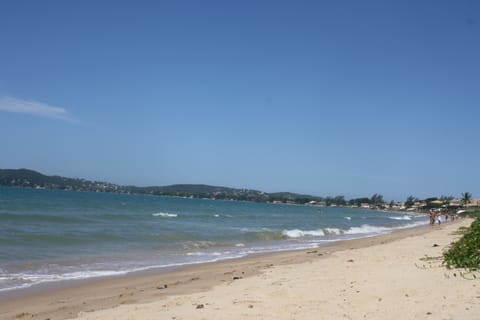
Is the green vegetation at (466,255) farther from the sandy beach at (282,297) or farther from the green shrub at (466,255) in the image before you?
the sandy beach at (282,297)

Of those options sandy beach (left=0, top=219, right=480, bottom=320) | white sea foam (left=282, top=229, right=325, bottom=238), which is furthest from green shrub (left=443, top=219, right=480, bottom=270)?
white sea foam (left=282, top=229, right=325, bottom=238)

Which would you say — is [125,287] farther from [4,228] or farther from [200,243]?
[4,228]

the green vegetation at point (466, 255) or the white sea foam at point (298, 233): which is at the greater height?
the green vegetation at point (466, 255)

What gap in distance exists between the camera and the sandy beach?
20.8 feet

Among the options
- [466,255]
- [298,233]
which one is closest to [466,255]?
[466,255]

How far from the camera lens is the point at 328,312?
6328 mm

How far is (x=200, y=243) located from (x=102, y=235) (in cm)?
470

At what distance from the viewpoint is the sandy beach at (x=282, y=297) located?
6.34 m

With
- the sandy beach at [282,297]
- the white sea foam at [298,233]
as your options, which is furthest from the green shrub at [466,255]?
the white sea foam at [298,233]

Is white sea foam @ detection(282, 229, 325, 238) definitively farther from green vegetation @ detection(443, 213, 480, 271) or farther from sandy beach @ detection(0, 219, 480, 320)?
green vegetation @ detection(443, 213, 480, 271)

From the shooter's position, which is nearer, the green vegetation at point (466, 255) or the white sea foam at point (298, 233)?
the green vegetation at point (466, 255)

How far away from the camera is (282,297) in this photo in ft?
24.6

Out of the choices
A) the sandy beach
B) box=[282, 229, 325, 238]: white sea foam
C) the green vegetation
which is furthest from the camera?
box=[282, 229, 325, 238]: white sea foam

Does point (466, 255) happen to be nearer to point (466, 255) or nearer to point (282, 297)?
point (466, 255)
